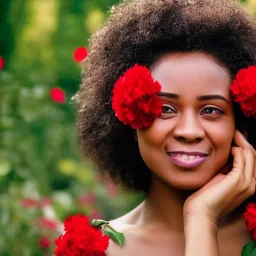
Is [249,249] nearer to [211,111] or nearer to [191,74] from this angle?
[211,111]

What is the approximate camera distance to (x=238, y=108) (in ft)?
10.9

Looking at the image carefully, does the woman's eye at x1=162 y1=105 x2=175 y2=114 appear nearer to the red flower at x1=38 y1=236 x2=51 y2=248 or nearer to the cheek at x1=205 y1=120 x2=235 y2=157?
the cheek at x1=205 y1=120 x2=235 y2=157

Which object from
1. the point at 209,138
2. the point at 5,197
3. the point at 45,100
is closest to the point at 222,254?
the point at 209,138

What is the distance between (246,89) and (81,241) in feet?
2.99

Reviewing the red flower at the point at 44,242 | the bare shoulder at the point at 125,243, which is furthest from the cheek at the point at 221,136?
the red flower at the point at 44,242

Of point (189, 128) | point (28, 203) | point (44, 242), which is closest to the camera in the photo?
point (189, 128)

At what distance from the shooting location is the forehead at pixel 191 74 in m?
3.17

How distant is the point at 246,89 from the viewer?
10.5ft

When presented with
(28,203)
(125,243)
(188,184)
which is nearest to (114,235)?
(125,243)

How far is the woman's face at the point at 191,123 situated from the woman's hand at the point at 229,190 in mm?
46

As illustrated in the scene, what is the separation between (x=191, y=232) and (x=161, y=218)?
15.2 inches

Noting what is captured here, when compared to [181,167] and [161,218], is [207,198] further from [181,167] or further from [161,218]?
[161,218]

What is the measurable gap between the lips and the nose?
0.06 m

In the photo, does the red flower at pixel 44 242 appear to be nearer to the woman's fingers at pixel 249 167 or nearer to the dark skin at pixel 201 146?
the dark skin at pixel 201 146
